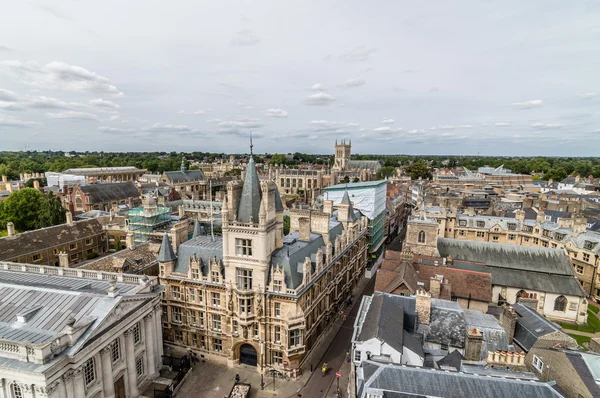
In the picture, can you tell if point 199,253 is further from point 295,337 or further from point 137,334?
point 295,337

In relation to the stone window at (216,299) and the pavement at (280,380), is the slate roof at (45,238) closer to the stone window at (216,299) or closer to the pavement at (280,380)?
the stone window at (216,299)

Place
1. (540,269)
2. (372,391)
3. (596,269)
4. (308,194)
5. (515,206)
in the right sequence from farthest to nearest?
(308,194), (515,206), (596,269), (540,269), (372,391)

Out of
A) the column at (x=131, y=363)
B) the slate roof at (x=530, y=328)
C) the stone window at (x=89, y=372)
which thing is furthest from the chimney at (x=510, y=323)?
the stone window at (x=89, y=372)

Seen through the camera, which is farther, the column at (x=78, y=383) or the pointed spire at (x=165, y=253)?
the pointed spire at (x=165, y=253)

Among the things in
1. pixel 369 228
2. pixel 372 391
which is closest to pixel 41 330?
pixel 372 391

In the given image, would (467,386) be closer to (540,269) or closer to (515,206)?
(540,269)

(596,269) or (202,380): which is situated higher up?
(596,269)
